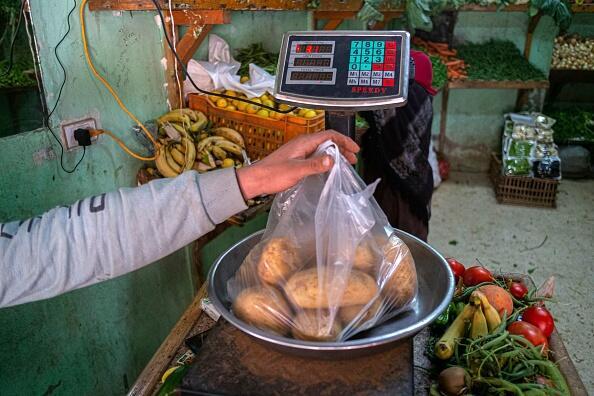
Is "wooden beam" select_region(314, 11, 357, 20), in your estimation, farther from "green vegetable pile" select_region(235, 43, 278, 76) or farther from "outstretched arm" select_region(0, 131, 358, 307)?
"outstretched arm" select_region(0, 131, 358, 307)

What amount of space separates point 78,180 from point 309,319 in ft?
4.50

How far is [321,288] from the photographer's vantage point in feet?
2.58

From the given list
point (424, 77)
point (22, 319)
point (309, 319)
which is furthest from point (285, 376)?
point (424, 77)

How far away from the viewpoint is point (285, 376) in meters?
0.80

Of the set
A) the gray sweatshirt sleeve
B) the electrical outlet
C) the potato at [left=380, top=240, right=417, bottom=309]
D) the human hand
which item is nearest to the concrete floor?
the potato at [left=380, top=240, right=417, bottom=309]

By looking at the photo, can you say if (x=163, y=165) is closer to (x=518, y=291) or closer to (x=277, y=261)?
(x=277, y=261)

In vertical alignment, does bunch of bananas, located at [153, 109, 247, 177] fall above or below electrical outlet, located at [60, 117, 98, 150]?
below

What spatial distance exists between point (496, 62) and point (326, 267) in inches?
180

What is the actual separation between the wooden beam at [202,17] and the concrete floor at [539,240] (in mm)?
2390

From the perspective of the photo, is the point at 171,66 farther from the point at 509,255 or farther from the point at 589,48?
the point at 589,48

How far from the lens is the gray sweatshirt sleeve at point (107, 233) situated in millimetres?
857

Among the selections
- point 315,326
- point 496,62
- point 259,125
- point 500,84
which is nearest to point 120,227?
point 315,326

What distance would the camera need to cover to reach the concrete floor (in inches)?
109

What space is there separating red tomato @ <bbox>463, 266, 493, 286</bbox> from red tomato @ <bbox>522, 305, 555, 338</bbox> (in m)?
0.17
